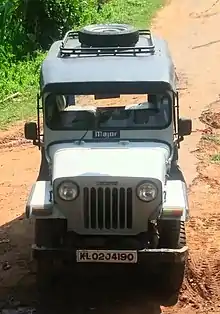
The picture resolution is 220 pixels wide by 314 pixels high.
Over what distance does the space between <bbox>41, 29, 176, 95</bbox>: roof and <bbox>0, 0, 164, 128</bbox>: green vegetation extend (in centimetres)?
621

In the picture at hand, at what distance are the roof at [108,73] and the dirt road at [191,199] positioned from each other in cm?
191

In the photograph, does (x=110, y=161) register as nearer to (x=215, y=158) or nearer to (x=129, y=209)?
(x=129, y=209)

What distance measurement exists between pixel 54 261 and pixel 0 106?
27.6 feet

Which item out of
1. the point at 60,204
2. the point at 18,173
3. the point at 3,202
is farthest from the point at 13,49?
the point at 60,204

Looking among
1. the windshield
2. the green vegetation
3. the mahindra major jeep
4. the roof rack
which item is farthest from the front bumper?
the green vegetation

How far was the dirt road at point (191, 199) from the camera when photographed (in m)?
7.05

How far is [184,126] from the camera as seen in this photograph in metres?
7.41

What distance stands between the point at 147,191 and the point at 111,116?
3.59ft

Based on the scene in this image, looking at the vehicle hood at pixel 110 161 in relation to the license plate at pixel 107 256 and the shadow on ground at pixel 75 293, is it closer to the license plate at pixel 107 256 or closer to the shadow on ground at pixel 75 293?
the license plate at pixel 107 256

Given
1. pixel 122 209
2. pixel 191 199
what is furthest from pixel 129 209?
pixel 191 199

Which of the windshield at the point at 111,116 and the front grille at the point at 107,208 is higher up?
the windshield at the point at 111,116

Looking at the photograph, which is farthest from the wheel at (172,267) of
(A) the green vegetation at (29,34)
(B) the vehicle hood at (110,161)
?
(A) the green vegetation at (29,34)

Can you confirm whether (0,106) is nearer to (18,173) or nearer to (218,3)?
(18,173)

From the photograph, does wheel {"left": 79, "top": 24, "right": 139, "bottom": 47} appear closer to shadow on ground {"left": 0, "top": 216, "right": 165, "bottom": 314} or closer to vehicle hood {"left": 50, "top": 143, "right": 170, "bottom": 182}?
vehicle hood {"left": 50, "top": 143, "right": 170, "bottom": 182}
